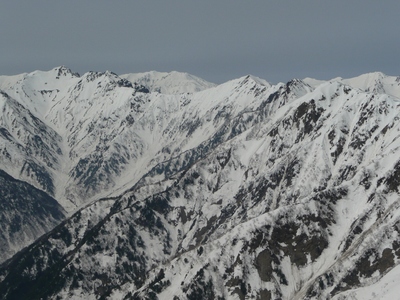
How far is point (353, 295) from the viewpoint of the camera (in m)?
197

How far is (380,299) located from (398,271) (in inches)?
656

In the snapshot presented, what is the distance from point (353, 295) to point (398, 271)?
54.0 feet

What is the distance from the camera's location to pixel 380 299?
182125mm

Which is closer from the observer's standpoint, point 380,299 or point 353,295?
point 380,299

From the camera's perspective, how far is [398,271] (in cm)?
19438

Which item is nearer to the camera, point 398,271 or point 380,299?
point 380,299

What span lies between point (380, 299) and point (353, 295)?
15355 mm
